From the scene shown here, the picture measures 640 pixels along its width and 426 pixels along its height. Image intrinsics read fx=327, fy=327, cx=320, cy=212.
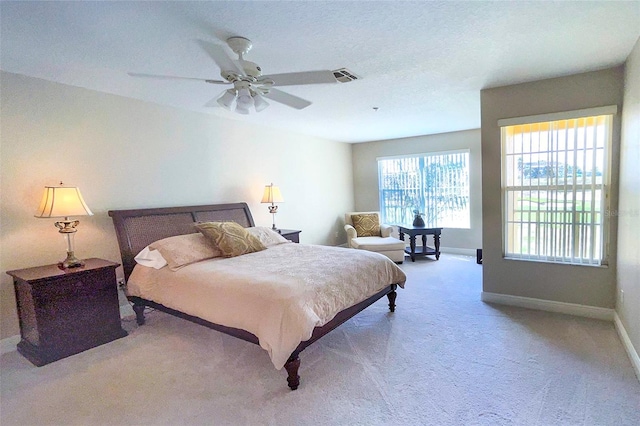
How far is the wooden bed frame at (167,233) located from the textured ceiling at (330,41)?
130cm

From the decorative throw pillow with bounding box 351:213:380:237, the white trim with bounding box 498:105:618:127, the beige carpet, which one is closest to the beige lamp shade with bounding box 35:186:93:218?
the beige carpet

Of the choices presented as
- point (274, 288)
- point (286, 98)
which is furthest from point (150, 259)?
point (286, 98)

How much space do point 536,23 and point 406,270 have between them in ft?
12.2

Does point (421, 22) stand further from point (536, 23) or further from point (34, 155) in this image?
point (34, 155)

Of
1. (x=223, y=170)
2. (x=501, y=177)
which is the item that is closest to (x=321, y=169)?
(x=223, y=170)

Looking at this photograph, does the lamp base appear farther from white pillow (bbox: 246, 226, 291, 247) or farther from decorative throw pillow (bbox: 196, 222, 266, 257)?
white pillow (bbox: 246, 226, 291, 247)

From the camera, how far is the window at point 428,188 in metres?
6.27

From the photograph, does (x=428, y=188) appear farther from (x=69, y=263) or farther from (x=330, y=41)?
(x=69, y=263)

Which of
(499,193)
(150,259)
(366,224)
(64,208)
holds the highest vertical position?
(64,208)

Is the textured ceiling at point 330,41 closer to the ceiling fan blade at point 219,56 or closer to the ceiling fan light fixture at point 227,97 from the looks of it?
the ceiling fan blade at point 219,56

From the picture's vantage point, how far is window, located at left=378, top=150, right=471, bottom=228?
6.27 m

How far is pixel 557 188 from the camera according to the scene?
3328 mm

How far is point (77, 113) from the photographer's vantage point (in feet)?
10.5

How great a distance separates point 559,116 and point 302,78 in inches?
104
